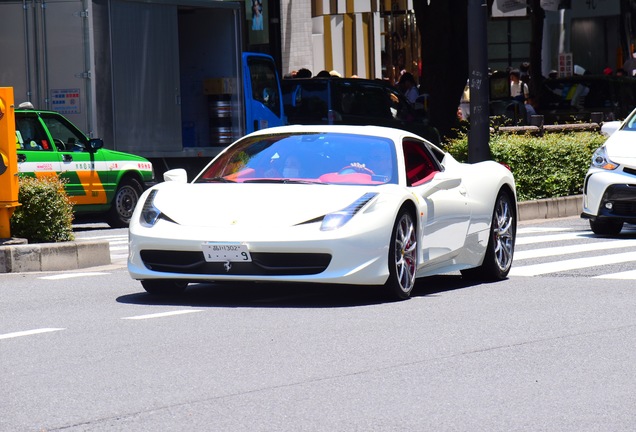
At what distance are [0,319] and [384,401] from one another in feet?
11.8

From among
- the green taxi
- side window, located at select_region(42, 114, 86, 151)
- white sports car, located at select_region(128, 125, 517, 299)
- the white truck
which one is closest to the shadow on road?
white sports car, located at select_region(128, 125, 517, 299)

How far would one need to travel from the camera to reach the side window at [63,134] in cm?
1820

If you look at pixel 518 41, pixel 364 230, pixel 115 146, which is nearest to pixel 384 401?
pixel 364 230

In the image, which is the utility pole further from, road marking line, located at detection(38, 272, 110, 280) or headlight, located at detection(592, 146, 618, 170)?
road marking line, located at detection(38, 272, 110, 280)

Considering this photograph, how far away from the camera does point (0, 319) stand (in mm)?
9078

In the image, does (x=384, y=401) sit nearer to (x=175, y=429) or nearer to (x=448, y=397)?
(x=448, y=397)

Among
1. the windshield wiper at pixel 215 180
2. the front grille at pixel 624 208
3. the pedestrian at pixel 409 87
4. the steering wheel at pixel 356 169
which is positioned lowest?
the front grille at pixel 624 208

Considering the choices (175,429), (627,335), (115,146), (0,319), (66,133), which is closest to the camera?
(175,429)

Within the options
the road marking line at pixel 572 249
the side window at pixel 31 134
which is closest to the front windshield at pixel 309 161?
the road marking line at pixel 572 249

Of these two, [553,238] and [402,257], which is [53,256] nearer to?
[402,257]

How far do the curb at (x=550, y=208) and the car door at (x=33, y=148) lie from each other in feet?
20.0

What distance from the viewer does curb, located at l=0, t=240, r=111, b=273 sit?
40.1ft

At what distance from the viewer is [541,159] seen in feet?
66.0

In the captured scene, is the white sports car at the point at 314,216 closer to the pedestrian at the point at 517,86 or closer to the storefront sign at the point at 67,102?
the storefront sign at the point at 67,102
